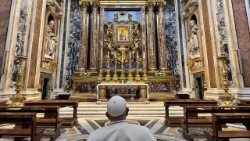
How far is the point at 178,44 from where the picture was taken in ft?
40.1

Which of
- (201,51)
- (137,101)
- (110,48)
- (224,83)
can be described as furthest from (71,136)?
(110,48)

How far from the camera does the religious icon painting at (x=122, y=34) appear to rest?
40.7 ft

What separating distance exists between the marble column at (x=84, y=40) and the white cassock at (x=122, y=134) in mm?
10623

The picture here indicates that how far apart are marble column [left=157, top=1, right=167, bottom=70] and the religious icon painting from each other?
6.51 feet

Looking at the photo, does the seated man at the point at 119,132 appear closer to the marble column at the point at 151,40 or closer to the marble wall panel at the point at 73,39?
the marble column at the point at 151,40

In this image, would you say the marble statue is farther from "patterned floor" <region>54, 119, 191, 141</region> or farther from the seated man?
the seated man

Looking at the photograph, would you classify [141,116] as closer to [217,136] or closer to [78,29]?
[217,136]

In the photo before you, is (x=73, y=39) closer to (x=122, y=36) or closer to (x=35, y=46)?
(x=122, y=36)

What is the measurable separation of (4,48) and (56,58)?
14.7 ft

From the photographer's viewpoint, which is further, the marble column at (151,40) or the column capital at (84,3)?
the column capital at (84,3)

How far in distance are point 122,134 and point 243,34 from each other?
7.79 metres

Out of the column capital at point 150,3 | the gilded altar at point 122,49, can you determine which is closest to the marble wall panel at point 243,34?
the gilded altar at point 122,49

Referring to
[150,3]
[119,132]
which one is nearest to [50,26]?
[150,3]

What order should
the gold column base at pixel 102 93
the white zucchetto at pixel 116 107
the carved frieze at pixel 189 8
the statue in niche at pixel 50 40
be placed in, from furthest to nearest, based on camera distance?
the statue in niche at pixel 50 40, the carved frieze at pixel 189 8, the gold column base at pixel 102 93, the white zucchetto at pixel 116 107
